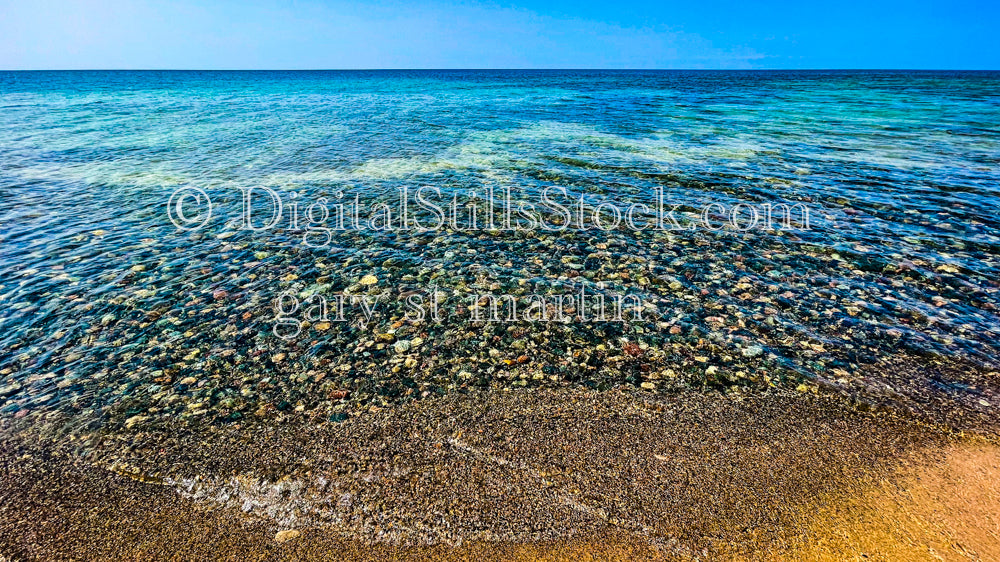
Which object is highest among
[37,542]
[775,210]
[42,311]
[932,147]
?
[932,147]

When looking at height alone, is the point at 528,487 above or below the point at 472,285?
below

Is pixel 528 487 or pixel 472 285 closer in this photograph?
pixel 528 487

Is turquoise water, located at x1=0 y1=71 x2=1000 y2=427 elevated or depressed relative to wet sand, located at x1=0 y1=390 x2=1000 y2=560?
elevated

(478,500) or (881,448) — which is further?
(881,448)

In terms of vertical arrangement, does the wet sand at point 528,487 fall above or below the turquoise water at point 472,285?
below

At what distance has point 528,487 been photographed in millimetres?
4422

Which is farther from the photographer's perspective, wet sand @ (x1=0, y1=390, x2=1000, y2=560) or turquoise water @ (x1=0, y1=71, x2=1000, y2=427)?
turquoise water @ (x1=0, y1=71, x2=1000, y2=427)

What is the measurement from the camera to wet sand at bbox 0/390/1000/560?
387 cm

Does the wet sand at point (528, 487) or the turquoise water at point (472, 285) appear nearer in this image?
the wet sand at point (528, 487)

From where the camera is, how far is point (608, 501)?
14.0ft

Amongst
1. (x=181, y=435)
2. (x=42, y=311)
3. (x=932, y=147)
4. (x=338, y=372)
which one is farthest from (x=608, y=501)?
(x=932, y=147)

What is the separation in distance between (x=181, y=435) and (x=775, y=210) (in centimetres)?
1313

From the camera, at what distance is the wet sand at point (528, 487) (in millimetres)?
3871

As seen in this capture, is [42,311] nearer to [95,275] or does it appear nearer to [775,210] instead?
[95,275]
